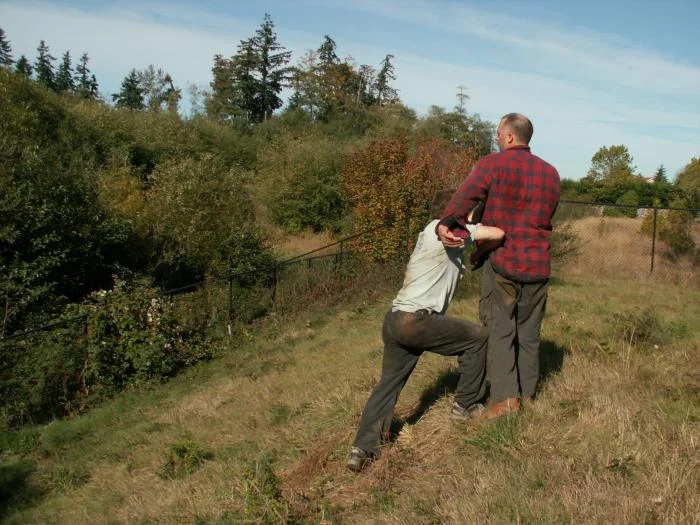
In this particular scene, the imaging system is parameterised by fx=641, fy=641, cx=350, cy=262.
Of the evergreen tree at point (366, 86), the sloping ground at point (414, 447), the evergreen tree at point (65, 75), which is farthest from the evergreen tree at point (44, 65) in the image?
the sloping ground at point (414, 447)

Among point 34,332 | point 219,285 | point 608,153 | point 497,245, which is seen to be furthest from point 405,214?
point 608,153

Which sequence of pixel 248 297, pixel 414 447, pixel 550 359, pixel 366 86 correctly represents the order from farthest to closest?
pixel 366 86 → pixel 248 297 → pixel 550 359 → pixel 414 447

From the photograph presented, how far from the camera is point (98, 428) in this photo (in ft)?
32.1

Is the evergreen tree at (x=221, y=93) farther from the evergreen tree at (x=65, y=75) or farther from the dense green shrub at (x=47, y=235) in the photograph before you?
the dense green shrub at (x=47, y=235)

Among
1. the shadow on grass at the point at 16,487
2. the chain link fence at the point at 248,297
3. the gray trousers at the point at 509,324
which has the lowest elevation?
the shadow on grass at the point at 16,487

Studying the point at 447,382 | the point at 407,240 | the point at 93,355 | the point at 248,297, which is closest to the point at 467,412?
the point at 447,382

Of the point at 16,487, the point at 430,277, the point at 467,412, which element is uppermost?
the point at 430,277

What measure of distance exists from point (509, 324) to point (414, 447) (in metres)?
1.12

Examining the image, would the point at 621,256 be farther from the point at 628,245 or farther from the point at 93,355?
the point at 93,355

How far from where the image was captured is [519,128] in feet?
14.6

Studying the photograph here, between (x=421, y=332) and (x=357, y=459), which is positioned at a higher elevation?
(x=421, y=332)

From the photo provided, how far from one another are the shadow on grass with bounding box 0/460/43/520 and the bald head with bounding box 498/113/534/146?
6.72m

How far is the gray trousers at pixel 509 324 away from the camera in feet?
14.7

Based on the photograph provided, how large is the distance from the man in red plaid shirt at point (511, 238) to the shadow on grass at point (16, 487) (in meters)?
5.76
